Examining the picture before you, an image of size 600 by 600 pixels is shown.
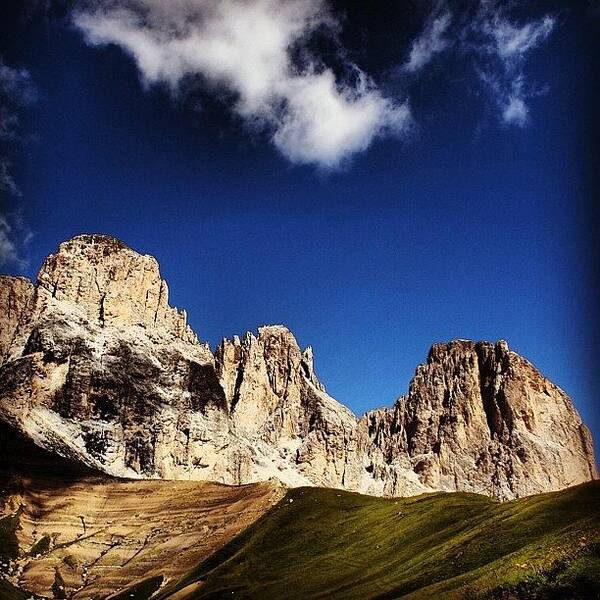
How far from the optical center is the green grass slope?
190 feet

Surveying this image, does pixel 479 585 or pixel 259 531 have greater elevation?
pixel 259 531

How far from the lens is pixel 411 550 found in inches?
3593

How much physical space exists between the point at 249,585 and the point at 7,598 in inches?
1871

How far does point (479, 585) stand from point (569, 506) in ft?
73.8

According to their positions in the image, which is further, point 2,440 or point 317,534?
point 2,440

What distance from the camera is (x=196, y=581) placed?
11338cm

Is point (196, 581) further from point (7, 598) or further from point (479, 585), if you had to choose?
point (479, 585)

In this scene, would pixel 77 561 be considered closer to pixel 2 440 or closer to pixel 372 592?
pixel 2 440

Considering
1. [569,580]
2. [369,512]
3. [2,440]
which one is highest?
[2,440]

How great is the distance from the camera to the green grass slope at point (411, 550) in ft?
190

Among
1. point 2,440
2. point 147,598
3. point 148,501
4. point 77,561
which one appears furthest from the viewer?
point 2,440

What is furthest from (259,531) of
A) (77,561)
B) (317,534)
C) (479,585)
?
(479,585)

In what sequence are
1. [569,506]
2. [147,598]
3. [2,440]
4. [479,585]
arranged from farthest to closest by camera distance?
[2,440] < [147,598] < [569,506] < [479,585]

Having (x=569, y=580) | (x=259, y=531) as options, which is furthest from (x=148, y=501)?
(x=569, y=580)
